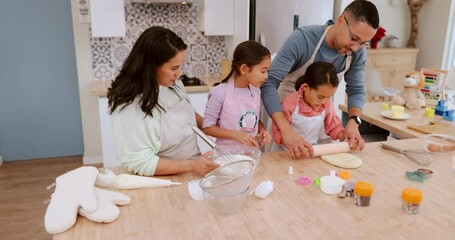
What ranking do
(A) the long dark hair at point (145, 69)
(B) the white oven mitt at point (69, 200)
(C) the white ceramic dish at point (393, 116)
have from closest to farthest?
1. (B) the white oven mitt at point (69, 200)
2. (A) the long dark hair at point (145, 69)
3. (C) the white ceramic dish at point (393, 116)

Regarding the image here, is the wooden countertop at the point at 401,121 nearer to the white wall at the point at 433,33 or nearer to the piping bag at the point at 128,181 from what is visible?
the piping bag at the point at 128,181

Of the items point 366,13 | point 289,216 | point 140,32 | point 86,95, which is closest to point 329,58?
point 366,13

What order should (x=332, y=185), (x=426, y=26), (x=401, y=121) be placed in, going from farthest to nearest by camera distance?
(x=426, y=26)
(x=401, y=121)
(x=332, y=185)

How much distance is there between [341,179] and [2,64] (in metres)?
3.02

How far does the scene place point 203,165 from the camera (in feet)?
4.21

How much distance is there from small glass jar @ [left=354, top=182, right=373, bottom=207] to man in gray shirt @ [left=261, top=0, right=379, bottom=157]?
0.34 metres

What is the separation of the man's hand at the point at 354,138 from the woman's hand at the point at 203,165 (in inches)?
23.9

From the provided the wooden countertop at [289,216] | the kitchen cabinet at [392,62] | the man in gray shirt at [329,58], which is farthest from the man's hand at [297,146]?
the kitchen cabinet at [392,62]

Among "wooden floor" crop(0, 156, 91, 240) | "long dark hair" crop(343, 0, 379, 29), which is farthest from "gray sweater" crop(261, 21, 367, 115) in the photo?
"wooden floor" crop(0, 156, 91, 240)

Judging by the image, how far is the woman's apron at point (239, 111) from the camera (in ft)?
5.51

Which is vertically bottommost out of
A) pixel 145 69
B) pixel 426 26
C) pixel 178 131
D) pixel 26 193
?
pixel 26 193

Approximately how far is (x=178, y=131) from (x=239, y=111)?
0.35m

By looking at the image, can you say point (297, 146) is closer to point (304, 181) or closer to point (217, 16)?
point (304, 181)

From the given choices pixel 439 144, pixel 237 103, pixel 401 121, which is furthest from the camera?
pixel 401 121
